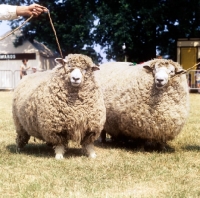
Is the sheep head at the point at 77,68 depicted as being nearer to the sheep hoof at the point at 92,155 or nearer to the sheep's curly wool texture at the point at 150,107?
the sheep's curly wool texture at the point at 150,107

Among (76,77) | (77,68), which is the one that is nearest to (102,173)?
(76,77)

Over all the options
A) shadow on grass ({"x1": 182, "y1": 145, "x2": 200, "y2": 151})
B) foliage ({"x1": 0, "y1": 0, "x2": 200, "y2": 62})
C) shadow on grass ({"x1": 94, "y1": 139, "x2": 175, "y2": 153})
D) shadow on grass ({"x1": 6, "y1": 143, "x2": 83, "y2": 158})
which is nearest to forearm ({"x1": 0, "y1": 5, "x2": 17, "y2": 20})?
shadow on grass ({"x1": 6, "y1": 143, "x2": 83, "y2": 158})

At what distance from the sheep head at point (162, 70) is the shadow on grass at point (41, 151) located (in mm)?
1545

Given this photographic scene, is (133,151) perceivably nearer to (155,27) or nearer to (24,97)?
(24,97)

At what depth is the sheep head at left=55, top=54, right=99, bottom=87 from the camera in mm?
5965

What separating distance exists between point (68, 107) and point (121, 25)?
1727 cm

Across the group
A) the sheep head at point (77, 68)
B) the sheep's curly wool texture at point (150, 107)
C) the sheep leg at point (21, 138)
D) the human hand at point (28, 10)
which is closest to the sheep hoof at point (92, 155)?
the sheep's curly wool texture at point (150, 107)

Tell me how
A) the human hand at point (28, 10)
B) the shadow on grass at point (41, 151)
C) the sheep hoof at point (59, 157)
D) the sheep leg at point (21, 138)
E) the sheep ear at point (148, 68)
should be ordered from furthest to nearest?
the sheep leg at point (21, 138) → the sheep ear at point (148, 68) → the shadow on grass at point (41, 151) → the sheep hoof at point (59, 157) → the human hand at point (28, 10)

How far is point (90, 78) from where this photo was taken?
6289 mm

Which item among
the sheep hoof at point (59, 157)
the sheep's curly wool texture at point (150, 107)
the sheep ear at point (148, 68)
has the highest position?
the sheep ear at point (148, 68)

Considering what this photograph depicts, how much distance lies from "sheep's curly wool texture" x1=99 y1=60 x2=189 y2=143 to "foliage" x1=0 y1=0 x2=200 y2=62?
1611cm

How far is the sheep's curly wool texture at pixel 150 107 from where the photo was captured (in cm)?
656

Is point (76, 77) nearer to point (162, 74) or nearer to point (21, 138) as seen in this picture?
point (162, 74)

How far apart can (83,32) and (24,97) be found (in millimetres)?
17517
